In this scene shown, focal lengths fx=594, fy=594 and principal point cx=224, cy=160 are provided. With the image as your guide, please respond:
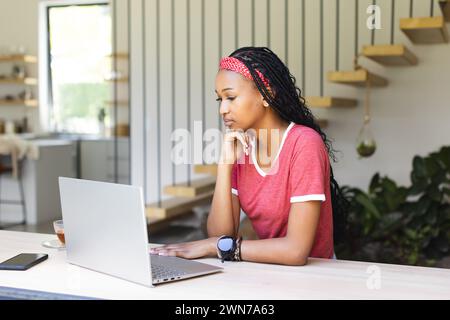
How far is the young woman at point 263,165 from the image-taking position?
1.61 m

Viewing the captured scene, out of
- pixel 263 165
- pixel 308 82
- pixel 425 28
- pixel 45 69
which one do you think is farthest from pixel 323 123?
pixel 45 69

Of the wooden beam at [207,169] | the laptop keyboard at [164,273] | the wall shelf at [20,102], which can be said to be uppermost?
the wall shelf at [20,102]

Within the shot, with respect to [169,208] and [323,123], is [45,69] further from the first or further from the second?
[323,123]

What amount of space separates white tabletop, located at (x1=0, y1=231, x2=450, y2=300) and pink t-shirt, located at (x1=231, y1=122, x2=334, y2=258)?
0.21 m

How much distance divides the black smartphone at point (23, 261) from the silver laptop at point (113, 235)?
88 mm

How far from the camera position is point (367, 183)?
4.90m

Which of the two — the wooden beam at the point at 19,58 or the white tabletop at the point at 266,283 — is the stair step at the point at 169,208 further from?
the wooden beam at the point at 19,58

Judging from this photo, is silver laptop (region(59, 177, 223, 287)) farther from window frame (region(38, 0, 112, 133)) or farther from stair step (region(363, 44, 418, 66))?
window frame (region(38, 0, 112, 133))

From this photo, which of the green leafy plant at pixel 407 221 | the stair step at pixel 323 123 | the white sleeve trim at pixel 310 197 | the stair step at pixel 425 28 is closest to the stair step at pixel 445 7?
the stair step at pixel 425 28

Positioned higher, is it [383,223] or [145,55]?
[145,55]

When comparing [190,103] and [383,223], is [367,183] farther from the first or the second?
[190,103]

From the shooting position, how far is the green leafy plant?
13.3ft
